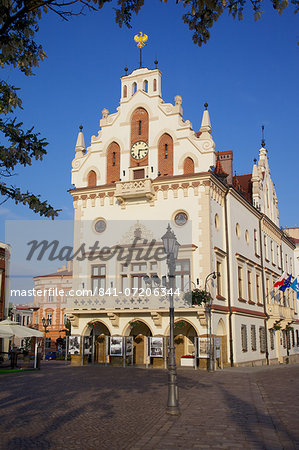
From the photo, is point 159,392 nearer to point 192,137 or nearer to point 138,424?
point 138,424

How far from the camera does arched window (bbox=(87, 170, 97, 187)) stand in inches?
1314

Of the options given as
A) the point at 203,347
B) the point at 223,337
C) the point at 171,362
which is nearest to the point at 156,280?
the point at 203,347

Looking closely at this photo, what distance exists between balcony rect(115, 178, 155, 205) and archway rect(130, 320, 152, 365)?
830 centimetres

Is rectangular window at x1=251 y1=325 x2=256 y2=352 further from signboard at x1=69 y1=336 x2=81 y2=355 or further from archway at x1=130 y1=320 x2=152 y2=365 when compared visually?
signboard at x1=69 y1=336 x2=81 y2=355

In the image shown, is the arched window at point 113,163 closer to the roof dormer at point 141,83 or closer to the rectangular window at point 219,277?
Answer: the roof dormer at point 141,83

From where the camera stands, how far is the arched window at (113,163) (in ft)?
107

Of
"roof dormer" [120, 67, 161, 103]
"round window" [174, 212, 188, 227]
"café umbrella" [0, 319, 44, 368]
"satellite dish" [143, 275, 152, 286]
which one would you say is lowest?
"café umbrella" [0, 319, 44, 368]

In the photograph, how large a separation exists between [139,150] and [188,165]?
382cm

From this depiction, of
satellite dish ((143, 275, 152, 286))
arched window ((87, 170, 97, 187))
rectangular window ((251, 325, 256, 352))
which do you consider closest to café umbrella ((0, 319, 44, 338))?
satellite dish ((143, 275, 152, 286))

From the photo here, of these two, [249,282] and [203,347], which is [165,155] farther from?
[203,347]

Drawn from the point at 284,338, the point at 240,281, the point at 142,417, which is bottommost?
the point at 142,417

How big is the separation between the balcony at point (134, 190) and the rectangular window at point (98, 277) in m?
4.58

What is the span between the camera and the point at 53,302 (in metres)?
75.2

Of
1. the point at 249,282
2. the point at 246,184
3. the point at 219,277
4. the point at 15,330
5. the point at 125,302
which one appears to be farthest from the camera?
the point at 246,184
